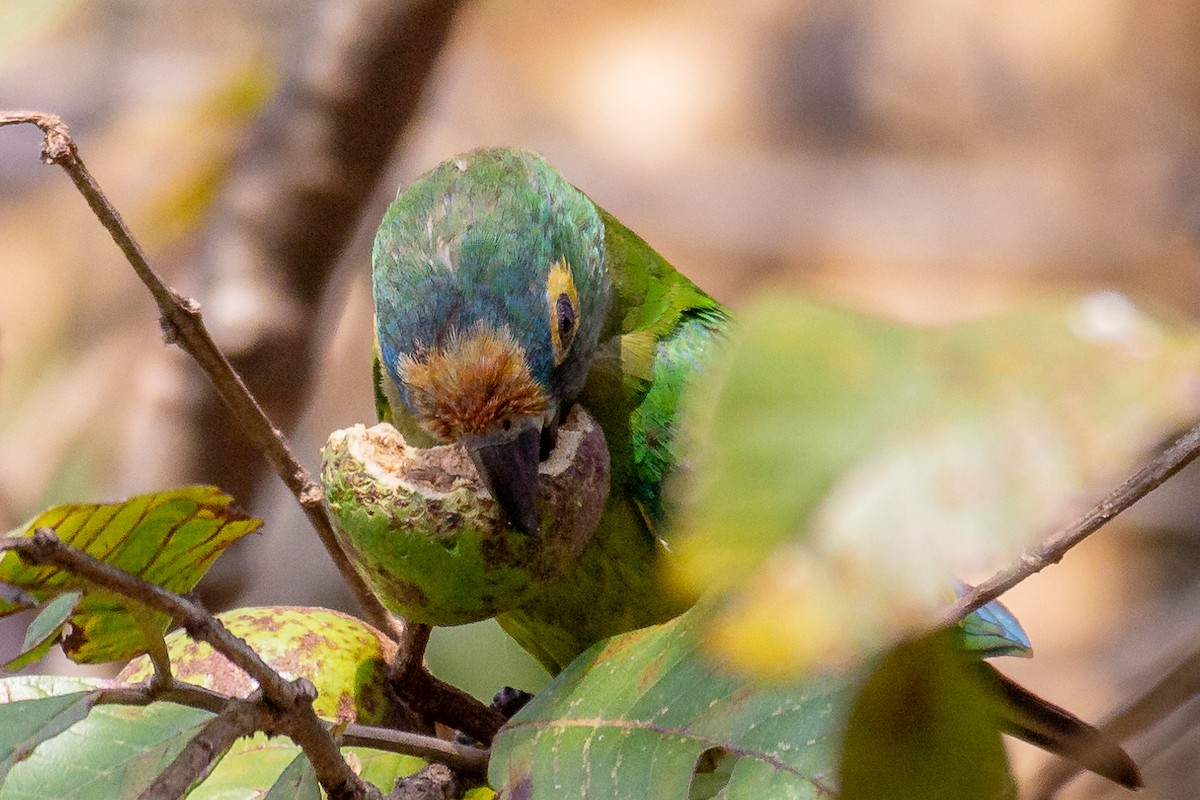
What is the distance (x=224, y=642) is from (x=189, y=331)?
0.38 metres

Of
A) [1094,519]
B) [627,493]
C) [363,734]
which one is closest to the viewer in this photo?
[1094,519]

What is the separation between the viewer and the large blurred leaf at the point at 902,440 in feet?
0.86

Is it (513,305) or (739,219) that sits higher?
(513,305)

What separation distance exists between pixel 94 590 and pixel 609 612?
0.82 m

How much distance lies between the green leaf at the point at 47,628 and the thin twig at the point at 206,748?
0.17 m

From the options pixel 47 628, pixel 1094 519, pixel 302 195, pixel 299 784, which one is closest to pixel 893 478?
pixel 1094 519

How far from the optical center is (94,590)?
→ 63 cm

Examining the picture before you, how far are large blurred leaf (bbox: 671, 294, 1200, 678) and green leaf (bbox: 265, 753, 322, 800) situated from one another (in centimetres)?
54

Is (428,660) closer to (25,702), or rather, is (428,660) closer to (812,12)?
(25,702)

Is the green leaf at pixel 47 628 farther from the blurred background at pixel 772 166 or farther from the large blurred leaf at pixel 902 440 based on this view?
the blurred background at pixel 772 166

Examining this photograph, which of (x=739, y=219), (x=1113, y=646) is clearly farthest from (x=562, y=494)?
(x=739, y=219)

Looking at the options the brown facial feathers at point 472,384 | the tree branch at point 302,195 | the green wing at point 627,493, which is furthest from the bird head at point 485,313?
the tree branch at point 302,195

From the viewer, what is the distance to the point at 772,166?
4.37 m

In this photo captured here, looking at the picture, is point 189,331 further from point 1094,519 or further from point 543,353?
point 1094,519
